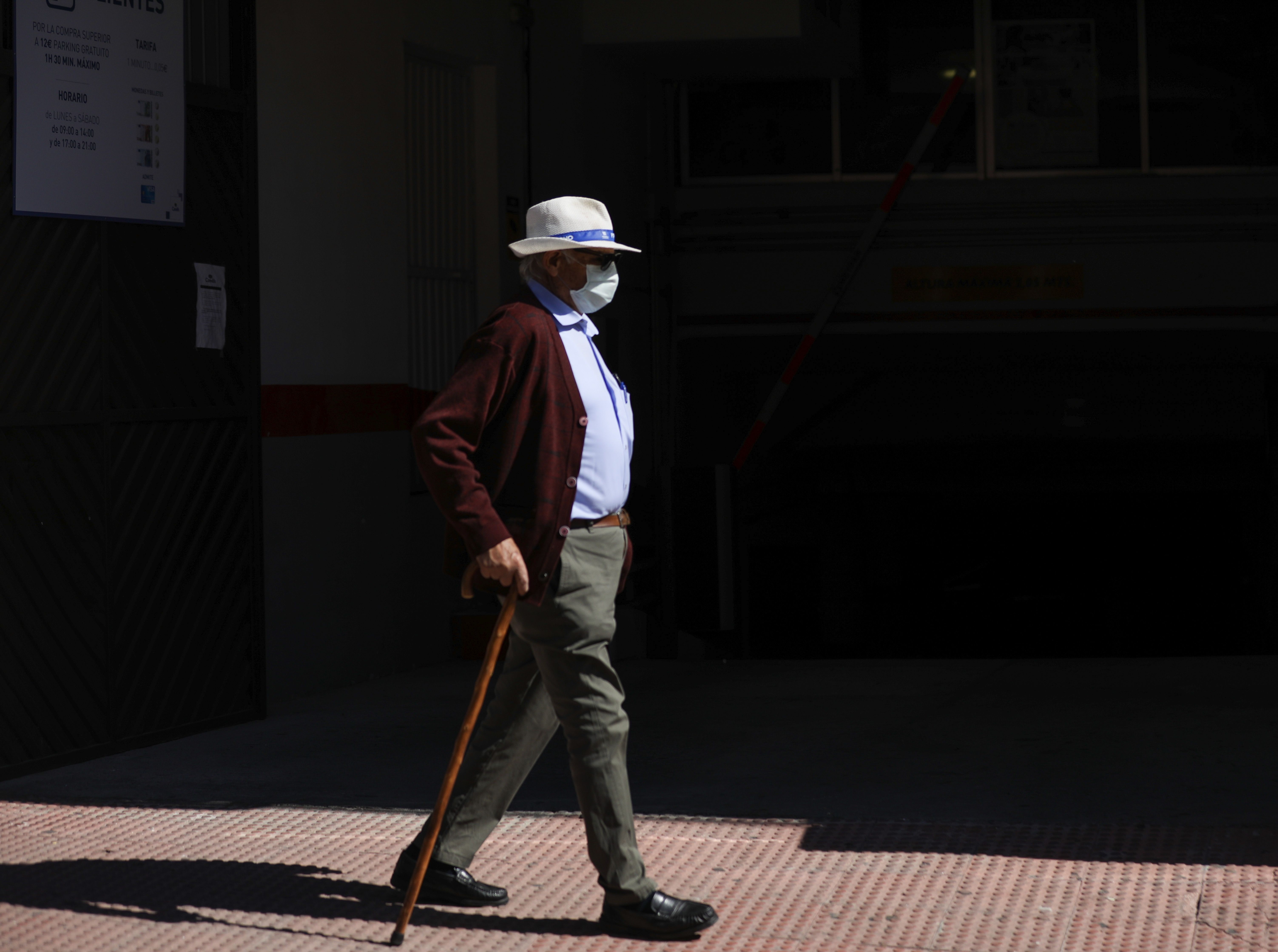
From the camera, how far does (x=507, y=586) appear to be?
13.1ft

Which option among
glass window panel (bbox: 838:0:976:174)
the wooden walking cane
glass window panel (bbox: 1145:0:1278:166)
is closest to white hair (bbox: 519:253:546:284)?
the wooden walking cane

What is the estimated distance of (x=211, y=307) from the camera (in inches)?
278

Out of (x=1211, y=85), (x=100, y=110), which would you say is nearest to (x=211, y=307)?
(x=100, y=110)

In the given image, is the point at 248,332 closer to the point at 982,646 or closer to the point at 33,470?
the point at 33,470

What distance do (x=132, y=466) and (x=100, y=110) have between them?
4.51 feet

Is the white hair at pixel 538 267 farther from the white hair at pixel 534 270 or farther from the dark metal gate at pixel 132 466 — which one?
the dark metal gate at pixel 132 466

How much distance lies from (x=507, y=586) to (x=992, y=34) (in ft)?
31.4

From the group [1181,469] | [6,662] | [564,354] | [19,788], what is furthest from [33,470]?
[1181,469]

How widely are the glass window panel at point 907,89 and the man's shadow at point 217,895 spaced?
29.5ft

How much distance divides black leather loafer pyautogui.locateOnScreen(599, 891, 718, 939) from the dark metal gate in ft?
9.70

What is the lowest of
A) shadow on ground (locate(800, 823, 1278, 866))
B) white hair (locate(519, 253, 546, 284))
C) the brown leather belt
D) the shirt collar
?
shadow on ground (locate(800, 823, 1278, 866))

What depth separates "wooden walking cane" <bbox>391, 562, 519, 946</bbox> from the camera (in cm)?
407

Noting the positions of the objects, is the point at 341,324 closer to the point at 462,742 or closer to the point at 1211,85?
the point at 462,742

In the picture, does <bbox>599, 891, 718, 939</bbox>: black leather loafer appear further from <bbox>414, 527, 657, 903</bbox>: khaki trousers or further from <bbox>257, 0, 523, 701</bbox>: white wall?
<bbox>257, 0, 523, 701</bbox>: white wall
